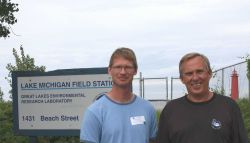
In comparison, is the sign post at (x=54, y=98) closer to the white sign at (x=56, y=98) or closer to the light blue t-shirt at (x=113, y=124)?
the white sign at (x=56, y=98)

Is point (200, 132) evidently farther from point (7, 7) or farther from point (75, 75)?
point (7, 7)

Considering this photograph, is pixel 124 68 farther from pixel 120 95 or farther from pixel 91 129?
pixel 91 129

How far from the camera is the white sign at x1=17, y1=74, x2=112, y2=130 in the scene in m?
7.98

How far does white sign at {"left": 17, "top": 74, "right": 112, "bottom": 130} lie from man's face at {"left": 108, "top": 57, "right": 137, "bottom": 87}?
12.0 ft

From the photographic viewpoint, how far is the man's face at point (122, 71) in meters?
4.12

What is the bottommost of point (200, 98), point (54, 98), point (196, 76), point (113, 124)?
point (54, 98)

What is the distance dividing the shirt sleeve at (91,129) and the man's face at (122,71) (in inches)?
11.6

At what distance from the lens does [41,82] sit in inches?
325

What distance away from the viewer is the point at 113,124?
4082 millimetres

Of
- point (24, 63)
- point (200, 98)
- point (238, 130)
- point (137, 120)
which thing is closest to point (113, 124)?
point (137, 120)

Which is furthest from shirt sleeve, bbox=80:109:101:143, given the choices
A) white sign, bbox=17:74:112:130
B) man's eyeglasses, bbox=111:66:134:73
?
white sign, bbox=17:74:112:130

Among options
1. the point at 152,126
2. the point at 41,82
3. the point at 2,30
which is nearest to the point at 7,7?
the point at 2,30

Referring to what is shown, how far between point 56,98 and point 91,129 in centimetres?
419

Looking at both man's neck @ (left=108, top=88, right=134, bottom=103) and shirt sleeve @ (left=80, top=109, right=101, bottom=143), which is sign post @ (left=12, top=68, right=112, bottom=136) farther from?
shirt sleeve @ (left=80, top=109, right=101, bottom=143)
